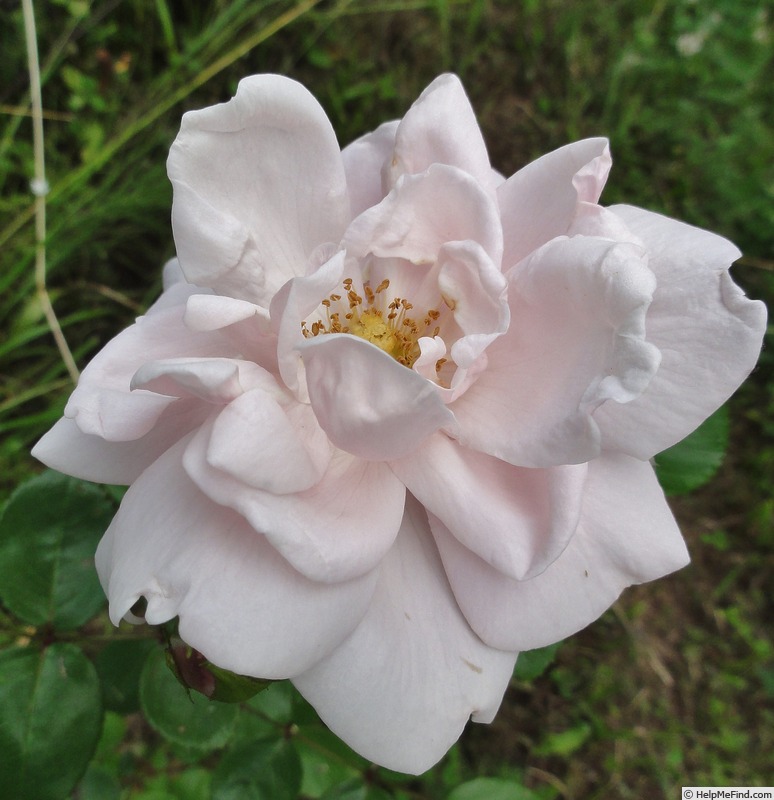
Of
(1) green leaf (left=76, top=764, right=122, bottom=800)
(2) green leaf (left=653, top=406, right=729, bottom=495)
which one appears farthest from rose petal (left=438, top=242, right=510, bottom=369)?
(1) green leaf (left=76, top=764, right=122, bottom=800)

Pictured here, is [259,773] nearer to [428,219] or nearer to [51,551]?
[51,551]

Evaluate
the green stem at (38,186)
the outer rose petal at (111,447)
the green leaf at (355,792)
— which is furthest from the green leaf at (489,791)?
the green stem at (38,186)

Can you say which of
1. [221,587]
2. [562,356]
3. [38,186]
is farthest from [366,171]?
[38,186]

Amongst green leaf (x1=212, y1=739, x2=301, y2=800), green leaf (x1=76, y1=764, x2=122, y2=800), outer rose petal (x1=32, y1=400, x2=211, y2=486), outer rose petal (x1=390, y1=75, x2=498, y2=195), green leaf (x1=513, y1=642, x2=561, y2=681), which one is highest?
outer rose petal (x1=390, y1=75, x2=498, y2=195)

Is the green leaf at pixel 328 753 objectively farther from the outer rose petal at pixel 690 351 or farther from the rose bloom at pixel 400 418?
the outer rose petal at pixel 690 351

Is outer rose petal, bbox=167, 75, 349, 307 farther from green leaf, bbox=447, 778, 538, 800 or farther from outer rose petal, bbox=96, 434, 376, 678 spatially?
green leaf, bbox=447, 778, 538, 800
